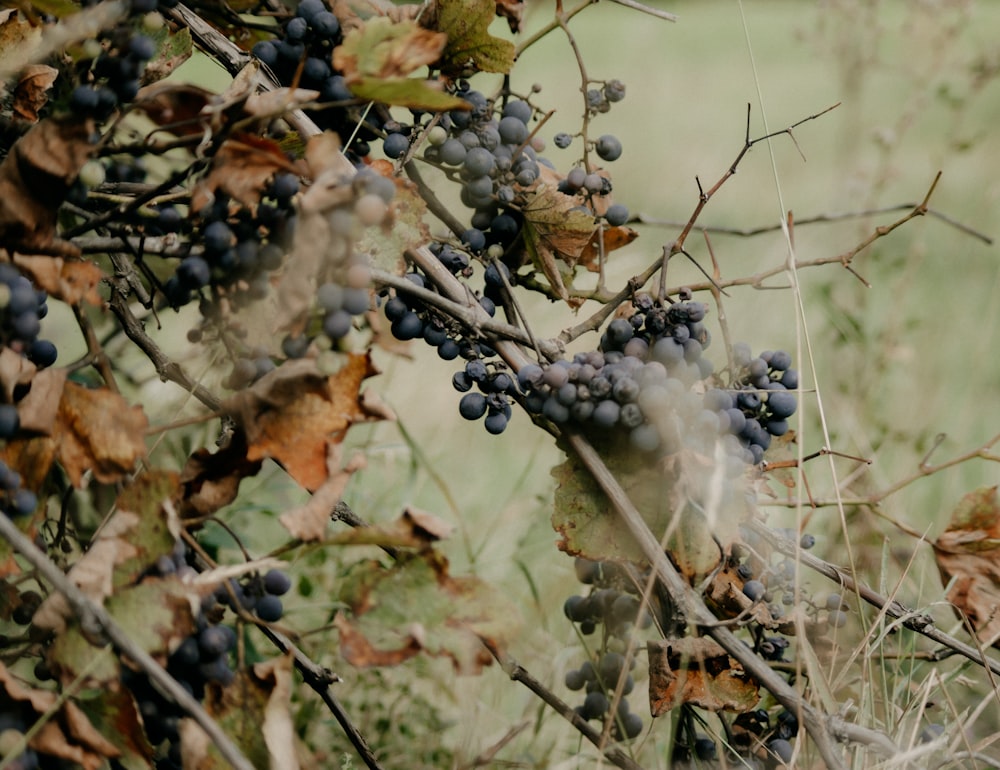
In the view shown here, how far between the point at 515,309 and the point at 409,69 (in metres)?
0.31

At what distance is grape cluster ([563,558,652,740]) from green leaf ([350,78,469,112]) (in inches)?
22.1

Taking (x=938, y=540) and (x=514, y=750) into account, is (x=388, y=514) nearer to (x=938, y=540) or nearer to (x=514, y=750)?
(x=514, y=750)

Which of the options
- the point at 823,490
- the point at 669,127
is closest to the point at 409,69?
the point at 823,490

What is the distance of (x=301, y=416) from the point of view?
73 cm

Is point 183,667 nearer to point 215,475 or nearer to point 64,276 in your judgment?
point 215,475

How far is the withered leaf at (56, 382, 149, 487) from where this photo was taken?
2.32 feet

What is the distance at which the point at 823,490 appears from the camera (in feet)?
6.10

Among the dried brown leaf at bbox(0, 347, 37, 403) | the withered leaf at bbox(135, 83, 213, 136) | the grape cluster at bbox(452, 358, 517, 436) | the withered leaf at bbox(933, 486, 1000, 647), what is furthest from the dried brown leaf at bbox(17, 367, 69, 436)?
→ the withered leaf at bbox(933, 486, 1000, 647)

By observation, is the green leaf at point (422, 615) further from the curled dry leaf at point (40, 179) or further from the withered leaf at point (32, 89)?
the withered leaf at point (32, 89)

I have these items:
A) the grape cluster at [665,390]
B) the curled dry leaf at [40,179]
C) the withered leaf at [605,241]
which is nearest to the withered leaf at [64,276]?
the curled dry leaf at [40,179]

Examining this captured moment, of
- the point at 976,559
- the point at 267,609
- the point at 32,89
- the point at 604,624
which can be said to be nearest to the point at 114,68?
the point at 32,89

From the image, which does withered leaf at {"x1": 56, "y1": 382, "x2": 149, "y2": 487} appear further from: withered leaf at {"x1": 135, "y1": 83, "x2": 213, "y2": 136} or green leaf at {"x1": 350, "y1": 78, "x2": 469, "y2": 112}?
withered leaf at {"x1": 135, "y1": 83, "x2": 213, "y2": 136}

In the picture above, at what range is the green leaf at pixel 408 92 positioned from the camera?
70 cm

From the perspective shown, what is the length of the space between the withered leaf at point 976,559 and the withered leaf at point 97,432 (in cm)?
87
